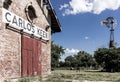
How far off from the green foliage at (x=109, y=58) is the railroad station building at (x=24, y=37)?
140 ft

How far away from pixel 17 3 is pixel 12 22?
1.90m

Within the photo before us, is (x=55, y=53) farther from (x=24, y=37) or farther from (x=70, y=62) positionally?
(x=70, y=62)

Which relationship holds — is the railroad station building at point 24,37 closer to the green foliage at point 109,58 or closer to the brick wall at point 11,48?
the brick wall at point 11,48

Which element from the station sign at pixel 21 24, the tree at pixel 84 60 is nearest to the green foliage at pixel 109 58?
the station sign at pixel 21 24

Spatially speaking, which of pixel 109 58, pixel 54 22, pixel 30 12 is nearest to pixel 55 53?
pixel 109 58

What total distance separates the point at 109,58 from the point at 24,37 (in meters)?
51.6

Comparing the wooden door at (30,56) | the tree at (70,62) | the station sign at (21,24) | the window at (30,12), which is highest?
the window at (30,12)

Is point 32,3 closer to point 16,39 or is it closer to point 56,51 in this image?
point 16,39

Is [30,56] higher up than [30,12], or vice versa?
[30,12]

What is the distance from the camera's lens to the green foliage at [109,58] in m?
71.0

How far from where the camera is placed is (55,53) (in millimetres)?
77062

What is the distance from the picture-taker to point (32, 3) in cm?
2514

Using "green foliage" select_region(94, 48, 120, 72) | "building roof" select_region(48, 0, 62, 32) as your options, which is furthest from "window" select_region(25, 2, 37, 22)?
"green foliage" select_region(94, 48, 120, 72)

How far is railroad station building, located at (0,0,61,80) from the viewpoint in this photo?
64.4ft
